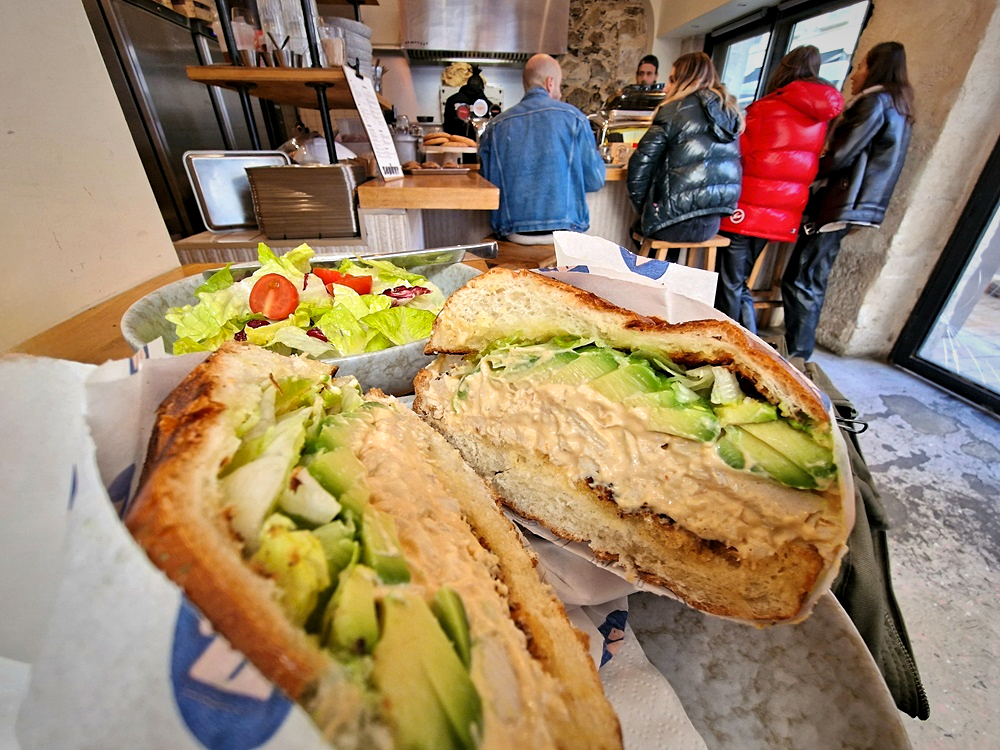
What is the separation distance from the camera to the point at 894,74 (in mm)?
3420

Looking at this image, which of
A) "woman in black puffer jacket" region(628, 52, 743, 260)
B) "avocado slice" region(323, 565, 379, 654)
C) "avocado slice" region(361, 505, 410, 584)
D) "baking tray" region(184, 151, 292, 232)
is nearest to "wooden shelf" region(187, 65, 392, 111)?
"baking tray" region(184, 151, 292, 232)

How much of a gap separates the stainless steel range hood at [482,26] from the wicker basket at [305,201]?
275 inches

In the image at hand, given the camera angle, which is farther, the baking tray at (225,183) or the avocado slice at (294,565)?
the baking tray at (225,183)

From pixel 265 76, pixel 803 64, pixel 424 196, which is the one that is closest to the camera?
pixel 265 76

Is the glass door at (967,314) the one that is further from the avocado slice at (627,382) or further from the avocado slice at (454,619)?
the avocado slice at (454,619)

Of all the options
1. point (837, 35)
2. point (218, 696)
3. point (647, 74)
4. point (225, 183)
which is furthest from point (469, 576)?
point (647, 74)

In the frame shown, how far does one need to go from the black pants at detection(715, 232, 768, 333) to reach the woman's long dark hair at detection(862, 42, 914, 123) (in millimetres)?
1305

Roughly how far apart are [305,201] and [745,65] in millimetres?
7983

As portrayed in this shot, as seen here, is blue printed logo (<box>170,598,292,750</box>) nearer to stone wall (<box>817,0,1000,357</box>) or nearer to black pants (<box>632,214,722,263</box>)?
black pants (<box>632,214,722,263</box>)

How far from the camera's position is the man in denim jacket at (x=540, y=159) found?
3654mm

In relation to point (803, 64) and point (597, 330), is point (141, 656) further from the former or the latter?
point (803, 64)

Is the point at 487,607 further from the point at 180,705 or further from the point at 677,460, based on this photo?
the point at 677,460

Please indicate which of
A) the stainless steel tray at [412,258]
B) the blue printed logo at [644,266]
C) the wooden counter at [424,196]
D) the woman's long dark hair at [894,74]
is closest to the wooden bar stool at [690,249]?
the woman's long dark hair at [894,74]

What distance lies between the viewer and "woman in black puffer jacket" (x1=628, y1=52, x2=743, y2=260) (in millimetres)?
3566
